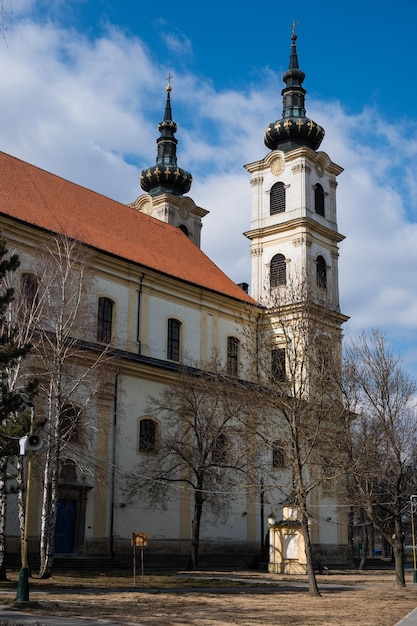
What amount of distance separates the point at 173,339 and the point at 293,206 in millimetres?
12682

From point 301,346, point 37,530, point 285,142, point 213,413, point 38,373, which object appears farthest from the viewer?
point 285,142

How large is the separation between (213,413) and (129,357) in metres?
4.24

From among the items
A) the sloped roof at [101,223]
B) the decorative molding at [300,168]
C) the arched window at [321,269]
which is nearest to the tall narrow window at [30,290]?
the sloped roof at [101,223]

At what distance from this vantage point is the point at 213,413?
32.7m

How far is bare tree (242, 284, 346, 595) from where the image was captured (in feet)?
74.1

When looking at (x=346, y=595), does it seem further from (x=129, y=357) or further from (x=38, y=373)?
(x=129, y=357)

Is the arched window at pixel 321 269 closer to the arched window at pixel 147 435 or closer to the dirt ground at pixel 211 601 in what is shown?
the arched window at pixel 147 435

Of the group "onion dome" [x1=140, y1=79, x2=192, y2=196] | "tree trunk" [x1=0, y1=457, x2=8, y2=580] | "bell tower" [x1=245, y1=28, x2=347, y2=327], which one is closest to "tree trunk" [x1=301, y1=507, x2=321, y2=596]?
"tree trunk" [x1=0, y1=457, x2=8, y2=580]

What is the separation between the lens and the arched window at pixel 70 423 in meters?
25.3

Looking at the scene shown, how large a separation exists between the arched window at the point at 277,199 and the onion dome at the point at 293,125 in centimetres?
247

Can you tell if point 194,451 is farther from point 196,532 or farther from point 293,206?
point 293,206

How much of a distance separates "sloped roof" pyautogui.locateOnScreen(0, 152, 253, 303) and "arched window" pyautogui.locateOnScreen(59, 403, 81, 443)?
7.03 meters

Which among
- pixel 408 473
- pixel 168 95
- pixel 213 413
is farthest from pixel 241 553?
pixel 168 95

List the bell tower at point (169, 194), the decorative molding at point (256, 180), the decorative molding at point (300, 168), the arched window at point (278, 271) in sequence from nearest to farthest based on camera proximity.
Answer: the arched window at point (278, 271) → the decorative molding at point (300, 168) → the decorative molding at point (256, 180) → the bell tower at point (169, 194)
